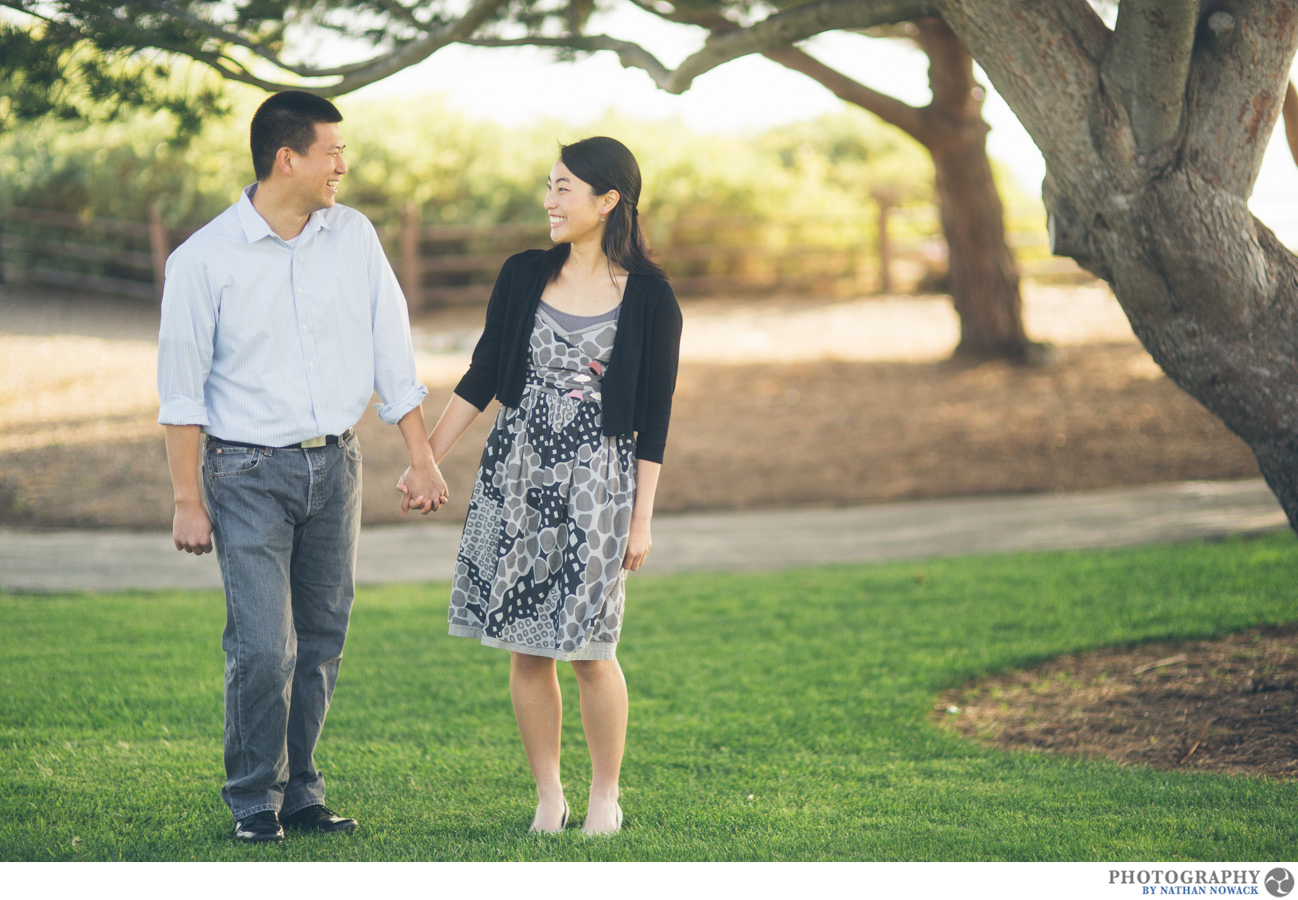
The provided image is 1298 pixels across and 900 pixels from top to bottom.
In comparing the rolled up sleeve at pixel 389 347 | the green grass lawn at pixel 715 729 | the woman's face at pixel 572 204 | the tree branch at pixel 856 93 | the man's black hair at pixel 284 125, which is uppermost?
the tree branch at pixel 856 93

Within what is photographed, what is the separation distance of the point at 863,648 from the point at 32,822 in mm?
3299

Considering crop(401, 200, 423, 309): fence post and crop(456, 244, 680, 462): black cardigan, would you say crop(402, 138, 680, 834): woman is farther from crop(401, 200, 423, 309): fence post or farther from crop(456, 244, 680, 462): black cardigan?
crop(401, 200, 423, 309): fence post

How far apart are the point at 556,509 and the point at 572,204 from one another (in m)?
0.83

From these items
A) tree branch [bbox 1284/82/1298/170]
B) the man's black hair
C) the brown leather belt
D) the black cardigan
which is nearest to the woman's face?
the black cardigan

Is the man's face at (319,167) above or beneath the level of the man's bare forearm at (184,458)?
above

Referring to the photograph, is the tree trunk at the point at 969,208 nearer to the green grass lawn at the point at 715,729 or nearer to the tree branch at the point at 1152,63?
the green grass lawn at the point at 715,729

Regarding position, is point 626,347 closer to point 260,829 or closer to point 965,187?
point 260,829

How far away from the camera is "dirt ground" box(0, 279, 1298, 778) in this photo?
13.8 feet

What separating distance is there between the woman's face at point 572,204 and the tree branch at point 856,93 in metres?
7.06

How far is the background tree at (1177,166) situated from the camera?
139 inches

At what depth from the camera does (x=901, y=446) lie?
9.57m

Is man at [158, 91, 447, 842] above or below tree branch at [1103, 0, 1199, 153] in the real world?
below

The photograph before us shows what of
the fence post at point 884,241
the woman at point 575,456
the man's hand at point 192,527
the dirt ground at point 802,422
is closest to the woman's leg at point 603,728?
the woman at point 575,456

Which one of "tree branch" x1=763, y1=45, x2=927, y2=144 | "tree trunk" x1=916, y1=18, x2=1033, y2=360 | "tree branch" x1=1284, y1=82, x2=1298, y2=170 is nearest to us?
"tree branch" x1=1284, y1=82, x2=1298, y2=170
